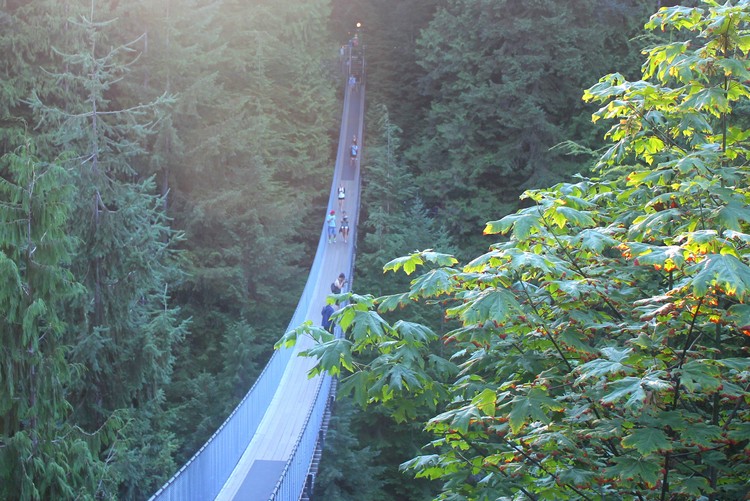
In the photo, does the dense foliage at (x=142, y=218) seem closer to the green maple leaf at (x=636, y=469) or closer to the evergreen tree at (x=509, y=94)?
the evergreen tree at (x=509, y=94)

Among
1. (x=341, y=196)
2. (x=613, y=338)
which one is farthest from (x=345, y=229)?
(x=613, y=338)

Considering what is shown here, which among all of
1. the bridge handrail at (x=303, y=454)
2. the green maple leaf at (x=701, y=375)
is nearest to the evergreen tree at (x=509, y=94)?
the bridge handrail at (x=303, y=454)

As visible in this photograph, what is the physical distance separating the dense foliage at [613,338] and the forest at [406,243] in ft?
0.06

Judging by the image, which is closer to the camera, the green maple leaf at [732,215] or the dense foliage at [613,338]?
the dense foliage at [613,338]

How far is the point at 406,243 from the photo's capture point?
1742cm

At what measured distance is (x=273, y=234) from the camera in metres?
18.3

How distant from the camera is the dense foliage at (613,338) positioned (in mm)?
2775

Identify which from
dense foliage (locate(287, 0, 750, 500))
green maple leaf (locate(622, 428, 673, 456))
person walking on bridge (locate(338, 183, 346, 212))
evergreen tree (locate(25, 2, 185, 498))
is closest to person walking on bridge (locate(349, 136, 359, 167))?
person walking on bridge (locate(338, 183, 346, 212))

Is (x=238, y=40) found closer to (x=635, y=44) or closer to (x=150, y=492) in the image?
(x=635, y=44)

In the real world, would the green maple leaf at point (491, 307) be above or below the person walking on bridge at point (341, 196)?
above

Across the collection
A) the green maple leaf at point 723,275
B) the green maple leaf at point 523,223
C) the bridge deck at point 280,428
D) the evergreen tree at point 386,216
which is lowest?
the bridge deck at point 280,428

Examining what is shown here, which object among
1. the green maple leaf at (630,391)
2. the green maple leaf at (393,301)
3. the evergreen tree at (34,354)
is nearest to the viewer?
the green maple leaf at (630,391)

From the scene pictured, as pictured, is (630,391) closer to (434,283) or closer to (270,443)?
(434,283)

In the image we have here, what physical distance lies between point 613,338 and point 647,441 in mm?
1321
